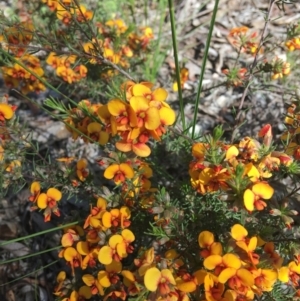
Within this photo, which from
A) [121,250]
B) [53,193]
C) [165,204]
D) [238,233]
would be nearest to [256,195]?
[238,233]

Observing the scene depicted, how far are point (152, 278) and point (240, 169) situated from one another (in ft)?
1.58

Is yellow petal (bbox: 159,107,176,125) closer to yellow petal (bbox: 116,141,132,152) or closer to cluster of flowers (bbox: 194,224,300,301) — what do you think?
yellow petal (bbox: 116,141,132,152)

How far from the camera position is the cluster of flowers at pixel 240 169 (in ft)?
5.04

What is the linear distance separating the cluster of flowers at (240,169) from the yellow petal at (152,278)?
352mm

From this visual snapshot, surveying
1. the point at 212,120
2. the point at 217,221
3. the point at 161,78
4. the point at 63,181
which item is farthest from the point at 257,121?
the point at 63,181

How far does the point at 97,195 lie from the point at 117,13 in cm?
254

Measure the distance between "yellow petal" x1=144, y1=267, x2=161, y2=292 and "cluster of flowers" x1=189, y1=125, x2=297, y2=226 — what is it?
35 cm

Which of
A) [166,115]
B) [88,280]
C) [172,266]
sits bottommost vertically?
[88,280]

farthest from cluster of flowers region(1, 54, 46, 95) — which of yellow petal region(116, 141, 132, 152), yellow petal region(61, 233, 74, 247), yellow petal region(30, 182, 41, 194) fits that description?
yellow petal region(116, 141, 132, 152)

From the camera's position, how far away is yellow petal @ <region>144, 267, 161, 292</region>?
5.11 ft

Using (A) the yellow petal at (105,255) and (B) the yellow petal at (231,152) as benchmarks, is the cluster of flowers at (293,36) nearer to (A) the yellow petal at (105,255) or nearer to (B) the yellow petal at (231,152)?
(B) the yellow petal at (231,152)

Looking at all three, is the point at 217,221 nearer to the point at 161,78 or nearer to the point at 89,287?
the point at 89,287

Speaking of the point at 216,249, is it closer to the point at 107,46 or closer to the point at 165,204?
the point at 165,204

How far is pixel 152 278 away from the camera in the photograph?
1.58 metres
